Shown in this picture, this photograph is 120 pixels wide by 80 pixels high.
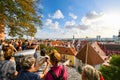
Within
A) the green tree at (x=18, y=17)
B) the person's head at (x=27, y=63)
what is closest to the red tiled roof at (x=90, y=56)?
the green tree at (x=18, y=17)

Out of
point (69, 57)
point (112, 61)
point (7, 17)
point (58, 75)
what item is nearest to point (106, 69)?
point (112, 61)

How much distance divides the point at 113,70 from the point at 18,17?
61.6 ft

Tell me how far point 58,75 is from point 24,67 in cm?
83

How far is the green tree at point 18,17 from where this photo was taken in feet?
61.7

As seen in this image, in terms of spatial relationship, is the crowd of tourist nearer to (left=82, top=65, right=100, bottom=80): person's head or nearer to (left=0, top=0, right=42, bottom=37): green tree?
(left=82, top=65, right=100, bottom=80): person's head

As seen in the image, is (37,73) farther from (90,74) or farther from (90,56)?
(90,56)

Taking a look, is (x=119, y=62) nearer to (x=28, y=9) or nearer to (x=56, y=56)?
(x=28, y=9)

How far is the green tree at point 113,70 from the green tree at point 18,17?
1559 centimetres

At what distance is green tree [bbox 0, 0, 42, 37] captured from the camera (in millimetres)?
18802

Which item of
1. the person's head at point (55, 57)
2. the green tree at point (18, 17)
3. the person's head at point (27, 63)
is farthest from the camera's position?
the green tree at point (18, 17)

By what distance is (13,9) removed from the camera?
1911 cm

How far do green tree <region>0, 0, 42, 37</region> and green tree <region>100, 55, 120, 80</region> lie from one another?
15590 millimetres

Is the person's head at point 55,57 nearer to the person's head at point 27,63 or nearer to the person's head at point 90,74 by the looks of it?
the person's head at point 27,63

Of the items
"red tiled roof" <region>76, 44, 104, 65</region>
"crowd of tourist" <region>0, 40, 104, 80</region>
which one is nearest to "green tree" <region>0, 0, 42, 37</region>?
"crowd of tourist" <region>0, 40, 104, 80</region>
